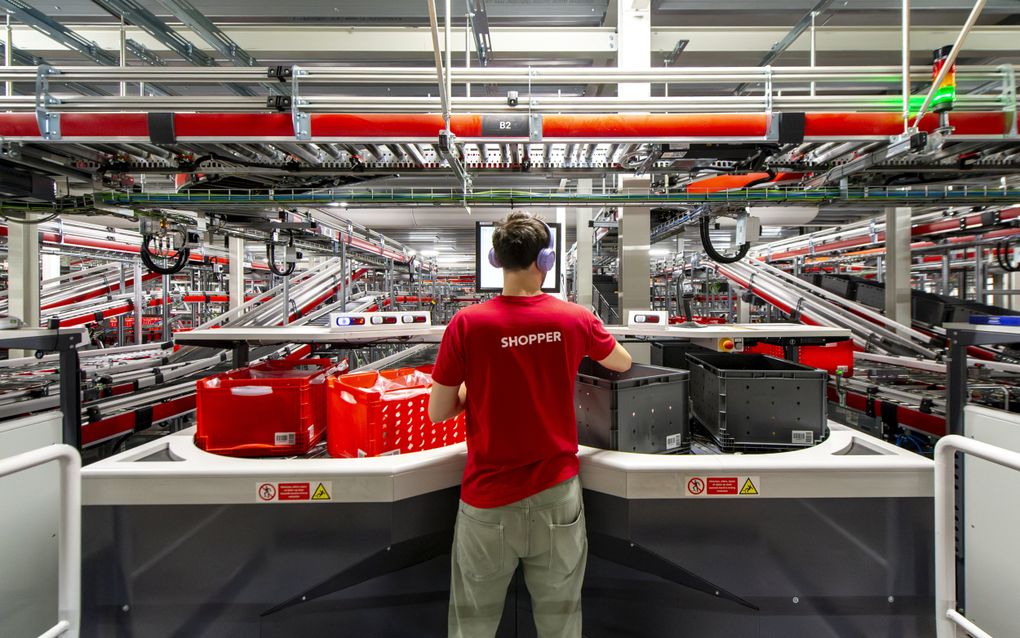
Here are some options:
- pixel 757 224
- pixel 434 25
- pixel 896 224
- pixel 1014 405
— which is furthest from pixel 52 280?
pixel 896 224

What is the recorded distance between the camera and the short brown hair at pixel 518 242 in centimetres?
143

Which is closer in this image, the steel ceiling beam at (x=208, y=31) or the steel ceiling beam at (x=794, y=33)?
A: the steel ceiling beam at (x=208, y=31)

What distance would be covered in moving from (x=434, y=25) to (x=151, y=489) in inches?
80.9

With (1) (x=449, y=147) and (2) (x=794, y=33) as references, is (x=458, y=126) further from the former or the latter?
(2) (x=794, y=33)

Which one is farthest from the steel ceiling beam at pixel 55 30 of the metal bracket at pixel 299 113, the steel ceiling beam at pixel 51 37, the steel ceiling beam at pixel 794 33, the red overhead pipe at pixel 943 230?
the red overhead pipe at pixel 943 230

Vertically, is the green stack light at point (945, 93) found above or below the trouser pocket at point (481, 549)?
above

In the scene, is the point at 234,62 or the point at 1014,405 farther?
the point at 234,62

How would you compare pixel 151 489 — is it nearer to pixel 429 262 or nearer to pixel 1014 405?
pixel 1014 405

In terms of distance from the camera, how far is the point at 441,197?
107 inches

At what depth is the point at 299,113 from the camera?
197cm

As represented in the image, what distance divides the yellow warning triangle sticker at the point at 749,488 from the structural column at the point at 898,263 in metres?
4.52

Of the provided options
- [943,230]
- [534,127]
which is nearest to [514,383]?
[534,127]

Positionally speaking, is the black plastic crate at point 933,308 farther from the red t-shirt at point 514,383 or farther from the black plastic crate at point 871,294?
the red t-shirt at point 514,383

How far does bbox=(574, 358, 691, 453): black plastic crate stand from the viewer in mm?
1878
